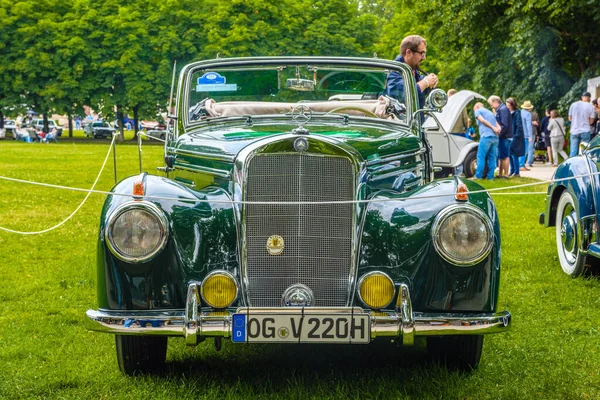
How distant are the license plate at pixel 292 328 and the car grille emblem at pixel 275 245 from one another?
1.47 feet

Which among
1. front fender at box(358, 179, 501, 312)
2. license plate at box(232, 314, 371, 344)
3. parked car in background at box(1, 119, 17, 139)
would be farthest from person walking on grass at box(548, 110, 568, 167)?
parked car in background at box(1, 119, 17, 139)

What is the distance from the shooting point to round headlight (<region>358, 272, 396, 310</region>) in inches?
173

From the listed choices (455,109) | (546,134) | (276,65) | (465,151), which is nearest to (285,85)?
(276,65)

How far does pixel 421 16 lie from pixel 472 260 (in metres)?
27.3

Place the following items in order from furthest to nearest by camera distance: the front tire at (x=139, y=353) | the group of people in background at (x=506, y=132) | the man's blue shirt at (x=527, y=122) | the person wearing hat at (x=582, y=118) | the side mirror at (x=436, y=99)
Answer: the man's blue shirt at (x=527, y=122)
the person wearing hat at (x=582, y=118)
the group of people in background at (x=506, y=132)
the side mirror at (x=436, y=99)
the front tire at (x=139, y=353)

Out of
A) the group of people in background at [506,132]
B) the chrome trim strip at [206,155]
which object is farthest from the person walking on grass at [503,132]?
the chrome trim strip at [206,155]

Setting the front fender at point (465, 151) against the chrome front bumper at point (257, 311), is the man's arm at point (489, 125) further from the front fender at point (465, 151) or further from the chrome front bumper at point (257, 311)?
the chrome front bumper at point (257, 311)

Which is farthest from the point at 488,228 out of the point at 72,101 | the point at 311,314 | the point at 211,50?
the point at 72,101

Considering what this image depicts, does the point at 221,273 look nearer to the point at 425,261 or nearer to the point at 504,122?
the point at 425,261

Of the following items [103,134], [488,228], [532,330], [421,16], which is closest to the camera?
[488,228]

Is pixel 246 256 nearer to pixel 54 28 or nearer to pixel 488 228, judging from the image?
pixel 488 228

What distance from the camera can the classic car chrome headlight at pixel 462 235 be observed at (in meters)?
4.33

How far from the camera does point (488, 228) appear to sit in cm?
435

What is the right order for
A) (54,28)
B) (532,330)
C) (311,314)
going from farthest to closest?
(54,28)
(532,330)
(311,314)
